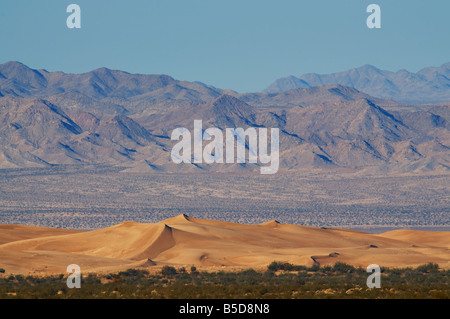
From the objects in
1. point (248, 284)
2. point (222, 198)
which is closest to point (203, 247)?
point (248, 284)

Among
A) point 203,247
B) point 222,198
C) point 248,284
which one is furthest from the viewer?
point 222,198

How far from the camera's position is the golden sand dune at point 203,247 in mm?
39575

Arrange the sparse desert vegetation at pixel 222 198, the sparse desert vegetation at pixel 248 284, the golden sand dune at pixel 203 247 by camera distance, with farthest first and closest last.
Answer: the sparse desert vegetation at pixel 222 198 → the golden sand dune at pixel 203 247 → the sparse desert vegetation at pixel 248 284

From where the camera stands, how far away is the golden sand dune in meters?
39.6

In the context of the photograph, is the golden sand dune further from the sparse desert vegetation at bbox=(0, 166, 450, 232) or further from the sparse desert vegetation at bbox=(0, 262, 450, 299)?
the sparse desert vegetation at bbox=(0, 166, 450, 232)

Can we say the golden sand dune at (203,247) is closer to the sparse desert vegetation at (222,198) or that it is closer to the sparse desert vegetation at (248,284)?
the sparse desert vegetation at (248,284)

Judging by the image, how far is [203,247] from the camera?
4534cm

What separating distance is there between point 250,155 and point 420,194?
55589 mm

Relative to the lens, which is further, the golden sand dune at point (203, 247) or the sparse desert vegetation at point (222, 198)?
the sparse desert vegetation at point (222, 198)

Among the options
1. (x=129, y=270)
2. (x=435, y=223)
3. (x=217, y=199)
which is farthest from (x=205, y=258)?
(x=217, y=199)

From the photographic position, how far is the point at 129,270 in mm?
34812

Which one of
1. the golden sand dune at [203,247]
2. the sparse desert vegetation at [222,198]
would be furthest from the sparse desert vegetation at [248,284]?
the sparse desert vegetation at [222,198]

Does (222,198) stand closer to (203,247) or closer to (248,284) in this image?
(203,247)

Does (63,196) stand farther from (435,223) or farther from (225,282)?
(225,282)
